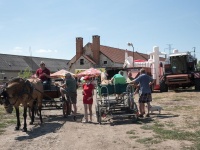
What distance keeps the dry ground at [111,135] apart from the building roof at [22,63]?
54116 mm

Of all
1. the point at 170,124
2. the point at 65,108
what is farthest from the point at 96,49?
the point at 170,124

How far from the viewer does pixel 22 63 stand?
69.2 metres

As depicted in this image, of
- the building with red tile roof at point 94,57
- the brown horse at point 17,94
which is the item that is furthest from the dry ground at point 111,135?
the building with red tile roof at point 94,57

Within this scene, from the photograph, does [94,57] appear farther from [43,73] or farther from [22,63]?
[43,73]

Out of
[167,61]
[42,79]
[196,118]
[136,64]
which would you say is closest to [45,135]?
[42,79]

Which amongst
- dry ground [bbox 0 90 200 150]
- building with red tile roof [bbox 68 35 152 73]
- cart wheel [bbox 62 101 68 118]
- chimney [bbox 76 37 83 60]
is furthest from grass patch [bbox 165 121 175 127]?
chimney [bbox 76 37 83 60]

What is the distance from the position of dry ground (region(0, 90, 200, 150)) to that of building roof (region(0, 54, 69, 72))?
54116 millimetres

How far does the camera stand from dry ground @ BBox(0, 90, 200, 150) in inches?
274

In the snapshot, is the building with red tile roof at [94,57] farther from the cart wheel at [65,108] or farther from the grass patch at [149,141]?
the grass patch at [149,141]

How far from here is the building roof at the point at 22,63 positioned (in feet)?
208

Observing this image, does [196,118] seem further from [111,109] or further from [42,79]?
[42,79]

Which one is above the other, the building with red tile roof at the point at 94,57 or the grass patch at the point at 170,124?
the building with red tile roof at the point at 94,57

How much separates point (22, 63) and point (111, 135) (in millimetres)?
63925

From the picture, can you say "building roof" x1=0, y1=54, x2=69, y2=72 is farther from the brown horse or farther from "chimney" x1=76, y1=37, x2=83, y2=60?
the brown horse
